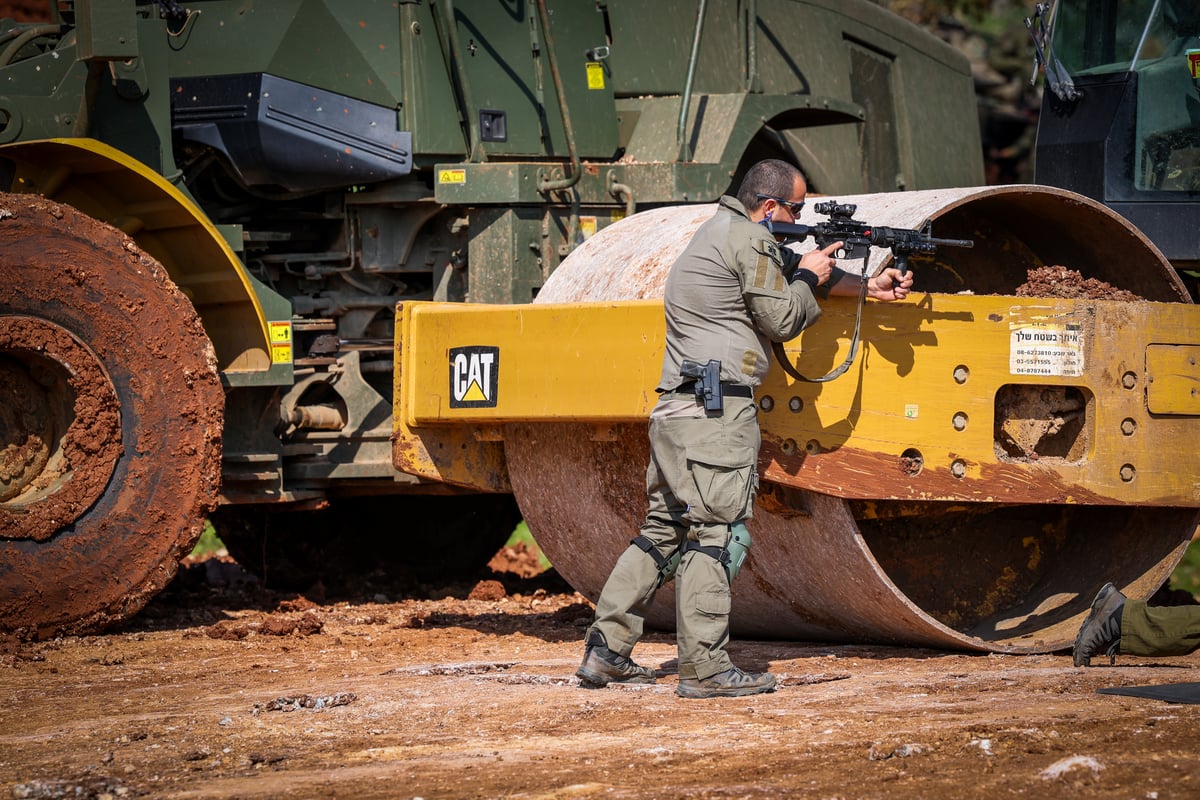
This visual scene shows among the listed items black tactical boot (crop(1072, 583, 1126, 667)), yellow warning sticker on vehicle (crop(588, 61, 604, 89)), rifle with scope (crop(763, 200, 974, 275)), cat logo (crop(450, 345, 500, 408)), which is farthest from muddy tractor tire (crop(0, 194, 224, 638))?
black tactical boot (crop(1072, 583, 1126, 667))

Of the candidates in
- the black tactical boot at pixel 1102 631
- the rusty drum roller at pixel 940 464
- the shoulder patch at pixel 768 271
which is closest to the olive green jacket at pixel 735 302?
the shoulder patch at pixel 768 271

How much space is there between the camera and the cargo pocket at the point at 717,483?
4.70 m

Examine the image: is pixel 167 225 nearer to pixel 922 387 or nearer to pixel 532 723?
pixel 532 723

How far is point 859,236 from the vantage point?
4879mm

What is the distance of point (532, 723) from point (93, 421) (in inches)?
86.5

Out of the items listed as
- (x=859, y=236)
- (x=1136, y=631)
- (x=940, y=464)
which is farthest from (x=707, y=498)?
(x=1136, y=631)

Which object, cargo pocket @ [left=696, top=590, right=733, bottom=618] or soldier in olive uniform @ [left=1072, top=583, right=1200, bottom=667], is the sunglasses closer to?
cargo pocket @ [left=696, top=590, right=733, bottom=618]

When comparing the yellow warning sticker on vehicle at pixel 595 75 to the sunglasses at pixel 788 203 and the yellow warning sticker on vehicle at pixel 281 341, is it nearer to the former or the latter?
the yellow warning sticker on vehicle at pixel 281 341

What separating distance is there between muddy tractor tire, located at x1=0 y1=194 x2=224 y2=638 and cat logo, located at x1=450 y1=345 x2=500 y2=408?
845 millimetres

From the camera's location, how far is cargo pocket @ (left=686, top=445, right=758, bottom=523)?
4699mm

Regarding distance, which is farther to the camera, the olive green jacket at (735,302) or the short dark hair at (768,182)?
the short dark hair at (768,182)

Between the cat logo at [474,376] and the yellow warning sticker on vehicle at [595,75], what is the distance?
5.54 ft

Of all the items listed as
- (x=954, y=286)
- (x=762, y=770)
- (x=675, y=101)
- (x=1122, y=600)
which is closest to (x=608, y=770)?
(x=762, y=770)

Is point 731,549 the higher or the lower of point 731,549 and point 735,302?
the lower
